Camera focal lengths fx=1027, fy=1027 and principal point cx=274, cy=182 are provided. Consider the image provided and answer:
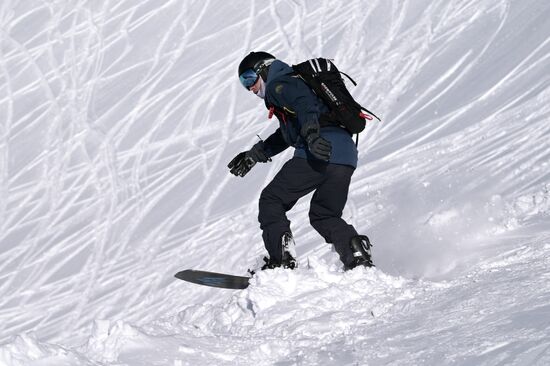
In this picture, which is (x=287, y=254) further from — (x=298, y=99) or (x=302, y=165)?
(x=298, y=99)

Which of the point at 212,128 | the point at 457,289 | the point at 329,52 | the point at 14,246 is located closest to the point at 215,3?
the point at 329,52

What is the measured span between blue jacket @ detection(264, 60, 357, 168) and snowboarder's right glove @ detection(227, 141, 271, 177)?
1.13 feet

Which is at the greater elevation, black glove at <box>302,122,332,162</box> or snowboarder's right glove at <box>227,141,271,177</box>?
snowboarder's right glove at <box>227,141,271,177</box>

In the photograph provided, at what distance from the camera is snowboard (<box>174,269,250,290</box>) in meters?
6.75

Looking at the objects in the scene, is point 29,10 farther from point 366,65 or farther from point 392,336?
point 392,336

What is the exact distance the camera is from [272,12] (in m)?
15.0

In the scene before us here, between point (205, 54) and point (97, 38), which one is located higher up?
point (97, 38)

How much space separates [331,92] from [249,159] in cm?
98

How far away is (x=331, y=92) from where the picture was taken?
6090mm

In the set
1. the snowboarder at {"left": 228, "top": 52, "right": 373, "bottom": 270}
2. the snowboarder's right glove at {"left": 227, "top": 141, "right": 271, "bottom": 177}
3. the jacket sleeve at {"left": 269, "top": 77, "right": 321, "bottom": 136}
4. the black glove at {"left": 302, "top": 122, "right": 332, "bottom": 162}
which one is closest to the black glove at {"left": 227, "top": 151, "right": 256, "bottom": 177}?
the snowboarder's right glove at {"left": 227, "top": 141, "right": 271, "bottom": 177}

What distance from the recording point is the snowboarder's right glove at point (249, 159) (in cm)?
679

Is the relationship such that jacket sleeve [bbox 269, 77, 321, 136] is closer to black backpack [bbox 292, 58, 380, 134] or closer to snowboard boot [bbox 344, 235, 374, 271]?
black backpack [bbox 292, 58, 380, 134]

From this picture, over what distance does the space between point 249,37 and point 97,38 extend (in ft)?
→ 8.63

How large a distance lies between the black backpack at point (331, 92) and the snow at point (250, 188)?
0.86 meters
